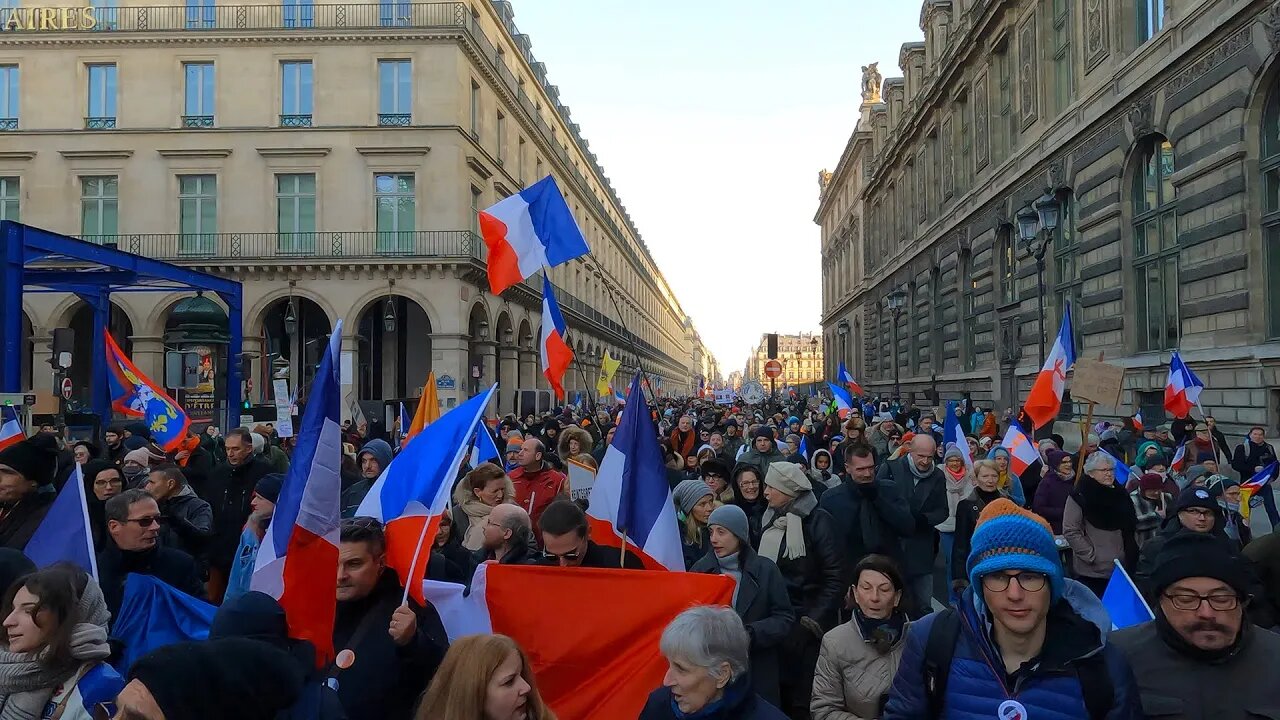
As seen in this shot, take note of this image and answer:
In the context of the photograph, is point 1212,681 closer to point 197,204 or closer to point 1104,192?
point 1104,192

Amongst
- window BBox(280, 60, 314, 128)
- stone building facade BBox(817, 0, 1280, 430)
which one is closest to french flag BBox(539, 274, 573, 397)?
stone building facade BBox(817, 0, 1280, 430)

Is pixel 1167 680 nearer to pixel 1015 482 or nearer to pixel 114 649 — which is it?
pixel 114 649

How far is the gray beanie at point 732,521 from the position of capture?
4652mm

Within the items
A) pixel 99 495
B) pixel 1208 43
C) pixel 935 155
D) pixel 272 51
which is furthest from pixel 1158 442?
pixel 272 51

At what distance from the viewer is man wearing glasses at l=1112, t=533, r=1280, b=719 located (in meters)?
2.89

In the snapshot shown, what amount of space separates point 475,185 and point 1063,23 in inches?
809

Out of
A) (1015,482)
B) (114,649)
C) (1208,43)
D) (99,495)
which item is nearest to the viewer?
(114,649)

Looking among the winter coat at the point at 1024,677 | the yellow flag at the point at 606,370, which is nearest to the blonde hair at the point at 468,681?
the winter coat at the point at 1024,677

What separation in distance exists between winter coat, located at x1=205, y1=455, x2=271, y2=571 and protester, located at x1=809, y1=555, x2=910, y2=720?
14.8 ft

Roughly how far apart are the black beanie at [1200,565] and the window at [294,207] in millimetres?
33653

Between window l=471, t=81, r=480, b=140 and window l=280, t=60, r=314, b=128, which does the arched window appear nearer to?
window l=471, t=81, r=480, b=140

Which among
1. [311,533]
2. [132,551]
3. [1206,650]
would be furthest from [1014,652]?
[132,551]

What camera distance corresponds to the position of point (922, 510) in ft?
24.2

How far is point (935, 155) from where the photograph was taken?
37969mm
